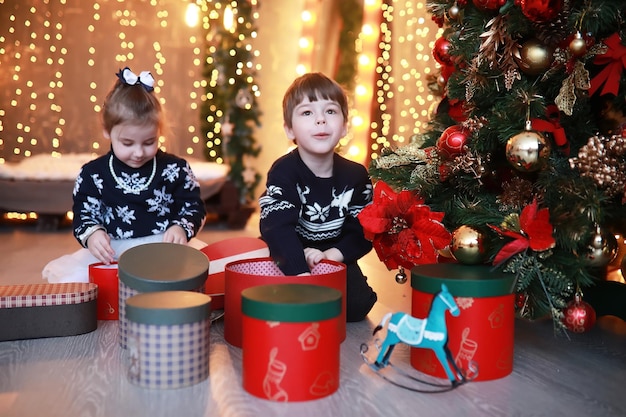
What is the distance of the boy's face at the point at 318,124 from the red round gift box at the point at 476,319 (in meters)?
0.55

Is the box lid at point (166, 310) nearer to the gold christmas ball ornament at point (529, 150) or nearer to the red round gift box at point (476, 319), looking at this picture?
the red round gift box at point (476, 319)

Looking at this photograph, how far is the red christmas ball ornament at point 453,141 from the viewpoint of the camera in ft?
5.06

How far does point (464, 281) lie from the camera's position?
1.25 metres

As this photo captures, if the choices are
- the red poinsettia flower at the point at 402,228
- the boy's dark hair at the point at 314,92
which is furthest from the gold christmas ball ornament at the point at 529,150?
the boy's dark hair at the point at 314,92

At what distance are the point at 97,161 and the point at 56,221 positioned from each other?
2303 mm

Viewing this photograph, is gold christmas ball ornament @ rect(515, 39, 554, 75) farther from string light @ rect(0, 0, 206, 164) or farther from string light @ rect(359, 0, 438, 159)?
string light @ rect(0, 0, 206, 164)

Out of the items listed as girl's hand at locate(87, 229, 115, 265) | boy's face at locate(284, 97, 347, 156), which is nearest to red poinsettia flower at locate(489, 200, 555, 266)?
boy's face at locate(284, 97, 347, 156)

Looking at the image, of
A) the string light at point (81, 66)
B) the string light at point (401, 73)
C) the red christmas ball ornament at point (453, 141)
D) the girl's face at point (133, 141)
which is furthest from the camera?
the string light at point (81, 66)

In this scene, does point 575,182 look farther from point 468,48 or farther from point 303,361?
point 303,361

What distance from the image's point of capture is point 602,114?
166cm

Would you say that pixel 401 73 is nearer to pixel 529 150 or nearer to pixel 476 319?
pixel 529 150

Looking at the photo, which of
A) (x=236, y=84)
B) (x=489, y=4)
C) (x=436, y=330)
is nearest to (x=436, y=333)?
(x=436, y=330)

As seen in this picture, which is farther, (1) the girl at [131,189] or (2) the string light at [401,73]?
(2) the string light at [401,73]

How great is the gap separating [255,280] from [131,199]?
81cm
